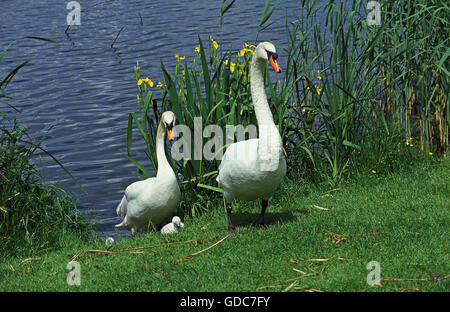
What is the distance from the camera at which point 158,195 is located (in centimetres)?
667

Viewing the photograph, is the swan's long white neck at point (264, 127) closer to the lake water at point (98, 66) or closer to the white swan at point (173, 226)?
the white swan at point (173, 226)

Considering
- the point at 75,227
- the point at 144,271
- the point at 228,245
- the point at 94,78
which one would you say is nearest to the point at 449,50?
the point at 228,245

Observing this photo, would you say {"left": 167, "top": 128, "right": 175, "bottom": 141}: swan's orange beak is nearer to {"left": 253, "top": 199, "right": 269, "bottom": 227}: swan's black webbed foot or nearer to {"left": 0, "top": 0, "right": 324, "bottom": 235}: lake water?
{"left": 253, "top": 199, "right": 269, "bottom": 227}: swan's black webbed foot

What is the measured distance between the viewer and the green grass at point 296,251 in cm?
475

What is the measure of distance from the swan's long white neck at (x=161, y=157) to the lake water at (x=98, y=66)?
111 centimetres

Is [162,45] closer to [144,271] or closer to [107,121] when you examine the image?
[107,121]

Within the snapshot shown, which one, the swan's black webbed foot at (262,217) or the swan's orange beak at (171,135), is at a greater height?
the swan's orange beak at (171,135)

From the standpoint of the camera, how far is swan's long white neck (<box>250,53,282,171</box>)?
5645 millimetres

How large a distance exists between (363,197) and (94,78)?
9.50 metres

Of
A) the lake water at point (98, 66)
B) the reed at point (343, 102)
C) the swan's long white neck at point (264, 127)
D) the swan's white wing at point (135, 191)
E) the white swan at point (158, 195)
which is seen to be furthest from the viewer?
the lake water at point (98, 66)

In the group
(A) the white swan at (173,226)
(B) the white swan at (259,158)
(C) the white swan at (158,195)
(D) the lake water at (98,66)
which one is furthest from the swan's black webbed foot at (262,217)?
(D) the lake water at (98,66)

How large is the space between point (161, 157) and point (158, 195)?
456 millimetres

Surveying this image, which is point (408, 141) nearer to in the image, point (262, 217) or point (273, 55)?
point (262, 217)

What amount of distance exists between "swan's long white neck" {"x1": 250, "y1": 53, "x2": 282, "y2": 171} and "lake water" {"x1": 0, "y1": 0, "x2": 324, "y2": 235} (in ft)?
8.61
